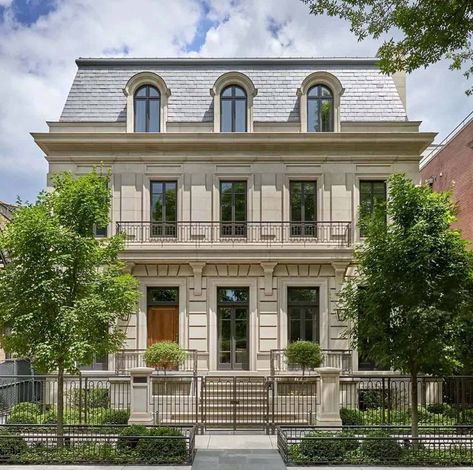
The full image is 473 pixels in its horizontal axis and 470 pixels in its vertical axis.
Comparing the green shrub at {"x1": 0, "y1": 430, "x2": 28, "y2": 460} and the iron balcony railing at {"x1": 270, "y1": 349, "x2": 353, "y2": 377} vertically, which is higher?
the iron balcony railing at {"x1": 270, "y1": 349, "x2": 353, "y2": 377}

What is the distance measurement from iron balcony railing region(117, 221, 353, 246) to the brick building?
20.4 feet

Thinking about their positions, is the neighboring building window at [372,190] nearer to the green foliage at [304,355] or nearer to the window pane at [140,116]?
the green foliage at [304,355]

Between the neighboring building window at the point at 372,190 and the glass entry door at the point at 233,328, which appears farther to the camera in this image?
the neighboring building window at the point at 372,190

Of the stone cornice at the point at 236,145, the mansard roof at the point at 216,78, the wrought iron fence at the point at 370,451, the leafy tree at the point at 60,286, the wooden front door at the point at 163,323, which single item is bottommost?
the wrought iron fence at the point at 370,451

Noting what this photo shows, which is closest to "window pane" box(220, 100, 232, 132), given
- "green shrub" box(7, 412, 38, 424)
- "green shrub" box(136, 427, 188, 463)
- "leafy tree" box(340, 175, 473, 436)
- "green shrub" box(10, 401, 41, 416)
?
"leafy tree" box(340, 175, 473, 436)

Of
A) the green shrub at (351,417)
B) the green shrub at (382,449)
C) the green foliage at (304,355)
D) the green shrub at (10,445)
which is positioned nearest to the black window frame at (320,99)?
the green foliage at (304,355)

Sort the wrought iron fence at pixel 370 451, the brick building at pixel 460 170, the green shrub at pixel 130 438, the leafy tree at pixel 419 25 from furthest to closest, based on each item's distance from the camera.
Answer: the brick building at pixel 460 170 → the green shrub at pixel 130 438 → the wrought iron fence at pixel 370 451 → the leafy tree at pixel 419 25

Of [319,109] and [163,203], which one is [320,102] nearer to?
[319,109]

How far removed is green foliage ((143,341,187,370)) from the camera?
1867 cm

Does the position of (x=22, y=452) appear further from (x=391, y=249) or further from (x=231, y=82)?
(x=231, y=82)

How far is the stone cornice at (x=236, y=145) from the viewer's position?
20922mm

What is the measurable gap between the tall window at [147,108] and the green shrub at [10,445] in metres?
12.5

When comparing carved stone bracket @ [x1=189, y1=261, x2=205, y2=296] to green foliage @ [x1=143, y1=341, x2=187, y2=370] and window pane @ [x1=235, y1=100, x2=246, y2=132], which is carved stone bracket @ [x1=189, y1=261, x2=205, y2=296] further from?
window pane @ [x1=235, y1=100, x2=246, y2=132]

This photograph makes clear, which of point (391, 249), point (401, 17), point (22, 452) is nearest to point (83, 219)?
point (22, 452)
